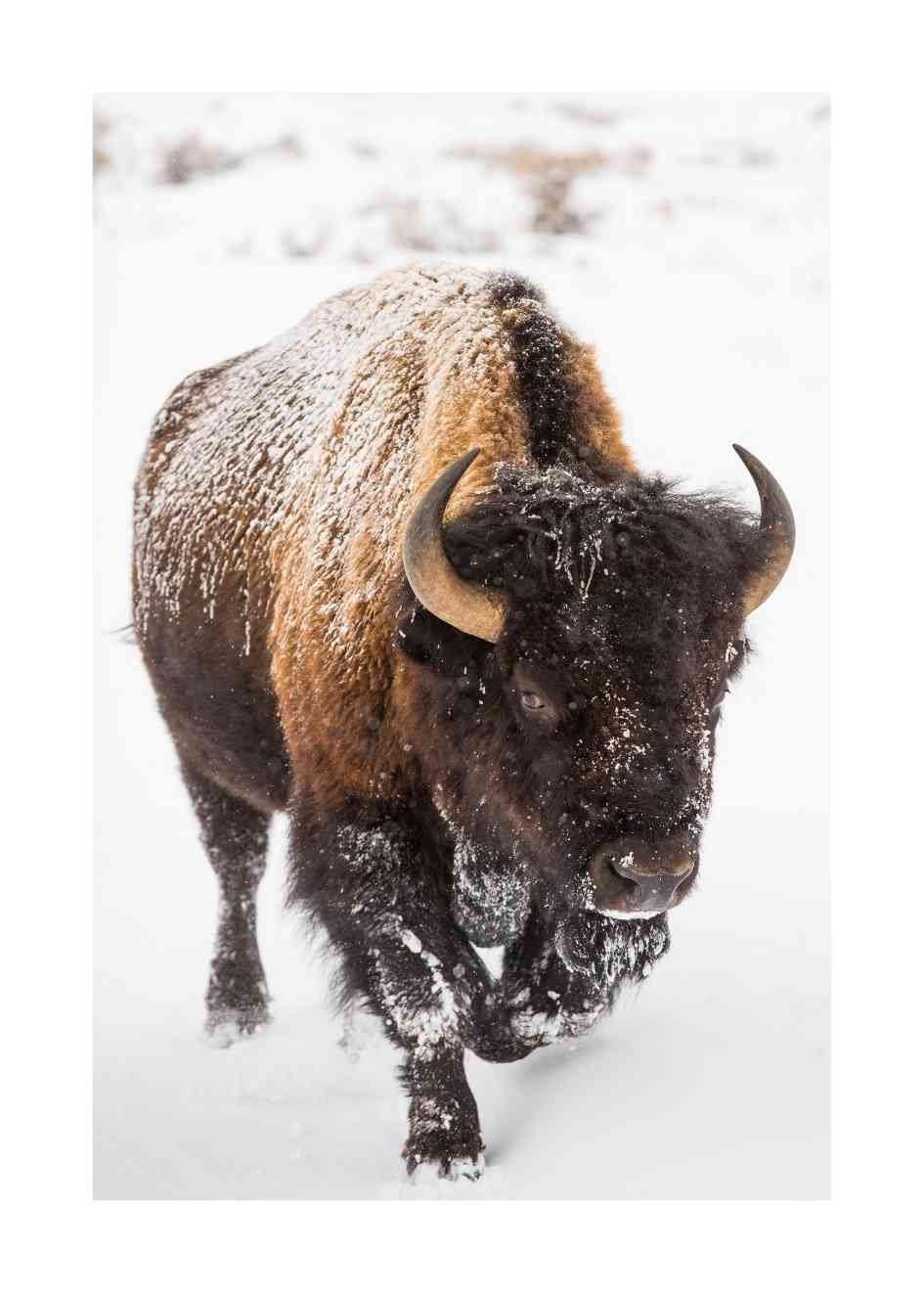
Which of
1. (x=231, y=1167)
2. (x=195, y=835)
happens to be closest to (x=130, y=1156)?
(x=231, y=1167)

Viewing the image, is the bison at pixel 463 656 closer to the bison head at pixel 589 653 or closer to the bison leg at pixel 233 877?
the bison head at pixel 589 653

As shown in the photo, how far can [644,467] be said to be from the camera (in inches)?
175

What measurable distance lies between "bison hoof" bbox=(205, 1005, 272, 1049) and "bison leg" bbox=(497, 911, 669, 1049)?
148cm

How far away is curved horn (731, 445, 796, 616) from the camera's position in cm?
339

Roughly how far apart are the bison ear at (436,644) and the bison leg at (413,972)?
0.56 m

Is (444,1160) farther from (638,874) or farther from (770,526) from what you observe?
(770,526)

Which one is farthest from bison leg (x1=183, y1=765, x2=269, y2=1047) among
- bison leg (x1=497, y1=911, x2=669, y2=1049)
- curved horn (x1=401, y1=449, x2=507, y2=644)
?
curved horn (x1=401, y1=449, x2=507, y2=644)

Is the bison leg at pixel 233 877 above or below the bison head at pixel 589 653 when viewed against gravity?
below

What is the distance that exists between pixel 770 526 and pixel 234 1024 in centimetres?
302

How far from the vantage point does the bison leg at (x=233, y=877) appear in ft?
17.9

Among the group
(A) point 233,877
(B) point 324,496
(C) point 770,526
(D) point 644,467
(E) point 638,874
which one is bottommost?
(A) point 233,877

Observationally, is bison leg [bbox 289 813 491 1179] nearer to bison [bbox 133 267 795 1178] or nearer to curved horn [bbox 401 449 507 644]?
bison [bbox 133 267 795 1178]

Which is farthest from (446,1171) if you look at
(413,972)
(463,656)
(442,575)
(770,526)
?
(770,526)

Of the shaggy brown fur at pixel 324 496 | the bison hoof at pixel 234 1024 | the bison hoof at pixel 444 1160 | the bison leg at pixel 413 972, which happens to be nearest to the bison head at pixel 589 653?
the shaggy brown fur at pixel 324 496
